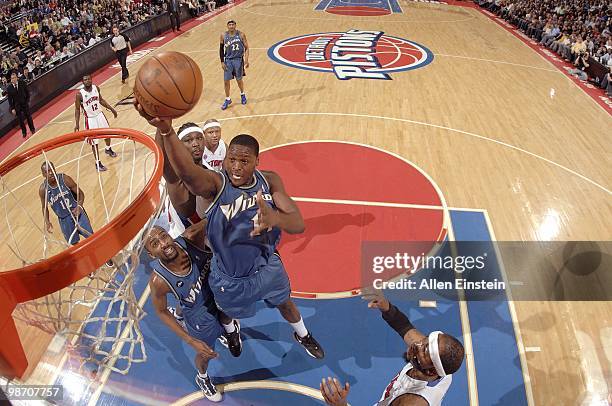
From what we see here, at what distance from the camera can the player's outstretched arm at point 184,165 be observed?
2.50 metres

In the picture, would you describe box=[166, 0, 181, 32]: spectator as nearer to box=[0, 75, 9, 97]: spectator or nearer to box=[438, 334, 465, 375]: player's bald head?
box=[0, 75, 9, 97]: spectator

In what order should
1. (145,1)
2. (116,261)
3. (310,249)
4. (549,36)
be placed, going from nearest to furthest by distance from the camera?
(116,261)
(310,249)
(549,36)
(145,1)

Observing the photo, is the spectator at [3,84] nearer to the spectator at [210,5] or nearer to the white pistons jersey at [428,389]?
the white pistons jersey at [428,389]

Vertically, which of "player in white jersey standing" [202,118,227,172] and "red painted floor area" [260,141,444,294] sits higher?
"player in white jersey standing" [202,118,227,172]

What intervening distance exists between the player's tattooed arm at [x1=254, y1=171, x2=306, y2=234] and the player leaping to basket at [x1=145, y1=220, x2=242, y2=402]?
2.86 feet

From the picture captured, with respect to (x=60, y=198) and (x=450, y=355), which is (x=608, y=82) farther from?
(x=60, y=198)

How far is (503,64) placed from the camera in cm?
1279

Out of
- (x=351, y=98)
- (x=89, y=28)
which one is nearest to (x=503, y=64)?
(x=351, y=98)

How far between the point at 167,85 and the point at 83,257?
1.08 m

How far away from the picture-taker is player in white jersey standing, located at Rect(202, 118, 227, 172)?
5124mm

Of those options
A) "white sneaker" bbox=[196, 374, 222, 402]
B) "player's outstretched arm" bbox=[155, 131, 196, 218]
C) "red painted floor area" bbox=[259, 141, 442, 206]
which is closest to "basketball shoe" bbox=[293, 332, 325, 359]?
"white sneaker" bbox=[196, 374, 222, 402]

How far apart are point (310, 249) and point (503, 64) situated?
10.3 meters

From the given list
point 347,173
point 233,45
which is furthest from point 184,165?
point 233,45

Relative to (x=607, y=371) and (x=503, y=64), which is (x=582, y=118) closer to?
(x=503, y=64)
